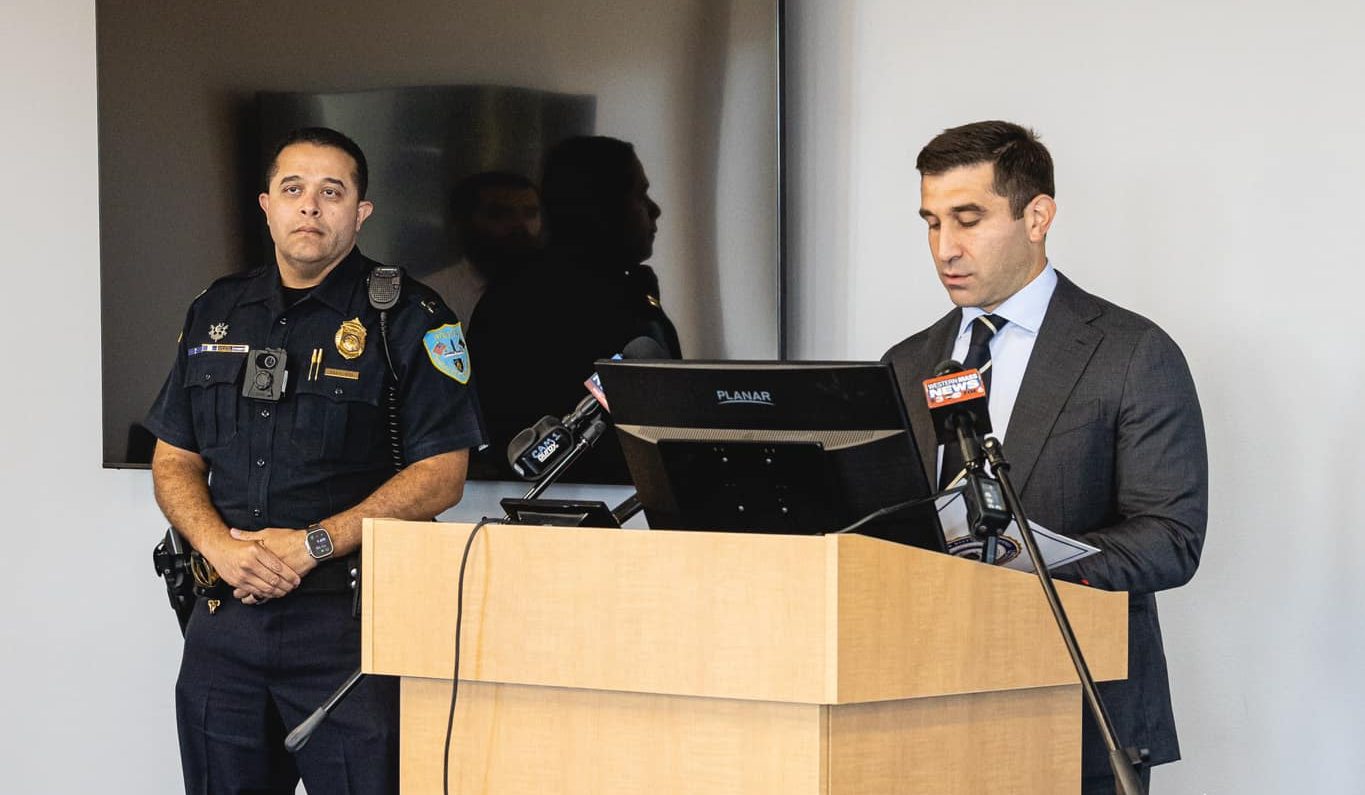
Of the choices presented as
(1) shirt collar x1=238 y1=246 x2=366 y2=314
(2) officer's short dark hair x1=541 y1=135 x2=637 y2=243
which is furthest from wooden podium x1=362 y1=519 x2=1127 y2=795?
A: (2) officer's short dark hair x1=541 y1=135 x2=637 y2=243

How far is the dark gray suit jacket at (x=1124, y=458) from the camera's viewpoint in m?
2.05

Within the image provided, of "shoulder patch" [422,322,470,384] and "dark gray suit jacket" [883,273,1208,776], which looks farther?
"shoulder patch" [422,322,470,384]

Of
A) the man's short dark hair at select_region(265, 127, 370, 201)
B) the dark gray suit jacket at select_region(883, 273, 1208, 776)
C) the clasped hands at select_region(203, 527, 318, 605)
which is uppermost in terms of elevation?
the man's short dark hair at select_region(265, 127, 370, 201)

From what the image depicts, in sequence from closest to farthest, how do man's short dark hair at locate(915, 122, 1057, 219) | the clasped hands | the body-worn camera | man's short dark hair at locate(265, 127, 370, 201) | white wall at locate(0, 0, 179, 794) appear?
1. man's short dark hair at locate(915, 122, 1057, 219)
2. the clasped hands
3. the body-worn camera
4. man's short dark hair at locate(265, 127, 370, 201)
5. white wall at locate(0, 0, 179, 794)

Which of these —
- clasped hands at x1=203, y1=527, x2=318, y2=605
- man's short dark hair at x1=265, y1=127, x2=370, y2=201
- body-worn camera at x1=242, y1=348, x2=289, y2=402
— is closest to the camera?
clasped hands at x1=203, y1=527, x2=318, y2=605

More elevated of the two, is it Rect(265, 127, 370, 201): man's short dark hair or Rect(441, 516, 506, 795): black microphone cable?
Rect(265, 127, 370, 201): man's short dark hair

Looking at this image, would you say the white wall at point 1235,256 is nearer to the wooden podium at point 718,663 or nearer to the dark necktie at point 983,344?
the dark necktie at point 983,344

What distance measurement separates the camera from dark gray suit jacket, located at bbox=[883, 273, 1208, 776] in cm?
205

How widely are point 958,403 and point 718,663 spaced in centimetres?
42

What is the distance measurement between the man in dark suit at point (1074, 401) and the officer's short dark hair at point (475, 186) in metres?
1.18

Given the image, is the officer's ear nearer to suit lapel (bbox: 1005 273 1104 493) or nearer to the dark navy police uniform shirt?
the dark navy police uniform shirt

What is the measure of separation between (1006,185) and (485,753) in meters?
1.23

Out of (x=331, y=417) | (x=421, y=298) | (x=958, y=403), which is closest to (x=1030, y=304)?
(x=958, y=403)

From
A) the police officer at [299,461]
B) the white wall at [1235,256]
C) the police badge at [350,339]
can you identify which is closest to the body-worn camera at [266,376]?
the police officer at [299,461]
